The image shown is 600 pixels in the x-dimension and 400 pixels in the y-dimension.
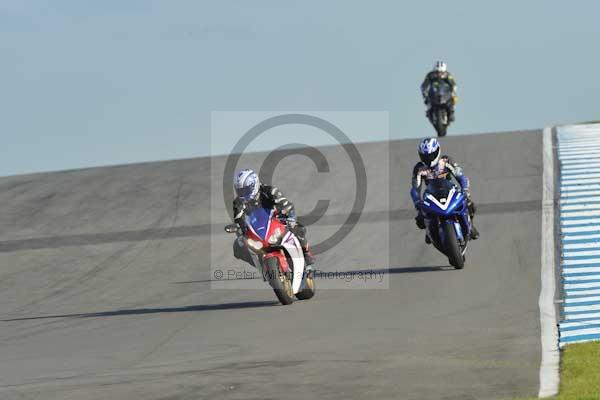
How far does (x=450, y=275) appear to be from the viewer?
16703 millimetres

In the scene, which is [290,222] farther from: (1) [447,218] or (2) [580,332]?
(2) [580,332]

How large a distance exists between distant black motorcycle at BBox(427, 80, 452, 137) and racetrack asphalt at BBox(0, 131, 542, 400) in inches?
129

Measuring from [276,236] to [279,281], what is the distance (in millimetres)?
538

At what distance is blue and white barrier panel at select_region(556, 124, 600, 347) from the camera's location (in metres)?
12.6

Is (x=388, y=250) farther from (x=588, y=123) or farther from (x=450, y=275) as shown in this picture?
(x=588, y=123)

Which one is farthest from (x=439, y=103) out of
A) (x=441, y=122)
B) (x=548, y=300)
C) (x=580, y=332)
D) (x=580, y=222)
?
(x=580, y=332)

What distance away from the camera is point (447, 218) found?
1675 centimetres

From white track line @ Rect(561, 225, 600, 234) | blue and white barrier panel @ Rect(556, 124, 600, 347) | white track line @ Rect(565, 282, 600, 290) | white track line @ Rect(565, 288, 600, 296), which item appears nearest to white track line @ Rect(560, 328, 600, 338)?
blue and white barrier panel @ Rect(556, 124, 600, 347)

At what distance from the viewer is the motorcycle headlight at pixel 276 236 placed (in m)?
14.7

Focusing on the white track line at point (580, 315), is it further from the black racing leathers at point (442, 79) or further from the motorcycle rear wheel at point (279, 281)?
the black racing leathers at point (442, 79)

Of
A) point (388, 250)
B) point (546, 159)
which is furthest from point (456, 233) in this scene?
point (546, 159)

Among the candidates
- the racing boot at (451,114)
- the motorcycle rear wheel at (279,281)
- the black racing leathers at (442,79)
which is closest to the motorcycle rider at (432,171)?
the motorcycle rear wheel at (279,281)

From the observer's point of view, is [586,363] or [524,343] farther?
[524,343]

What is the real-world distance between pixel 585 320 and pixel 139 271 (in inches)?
366
